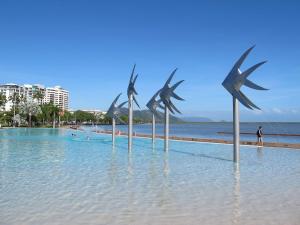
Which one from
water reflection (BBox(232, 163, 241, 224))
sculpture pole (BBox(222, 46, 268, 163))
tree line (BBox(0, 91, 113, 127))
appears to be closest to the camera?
water reflection (BBox(232, 163, 241, 224))

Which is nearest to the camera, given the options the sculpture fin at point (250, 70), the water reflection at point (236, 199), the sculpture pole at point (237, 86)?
the water reflection at point (236, 199)

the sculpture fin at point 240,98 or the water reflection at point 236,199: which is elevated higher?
the sculpture fin at point 240,98

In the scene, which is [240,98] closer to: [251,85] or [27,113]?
[251,85]

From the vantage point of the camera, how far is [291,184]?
466 inches

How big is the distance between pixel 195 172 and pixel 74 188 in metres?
5.37

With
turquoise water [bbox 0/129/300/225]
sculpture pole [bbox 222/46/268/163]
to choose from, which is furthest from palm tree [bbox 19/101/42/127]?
sculpture pole [bbox 222/46/268/163]

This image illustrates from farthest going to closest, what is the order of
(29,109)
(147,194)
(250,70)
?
(29,109)
(250,70)
(147,194)

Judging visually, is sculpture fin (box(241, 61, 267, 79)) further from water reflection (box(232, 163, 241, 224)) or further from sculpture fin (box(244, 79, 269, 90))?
water reflection (box(232, 163, 241, 224))

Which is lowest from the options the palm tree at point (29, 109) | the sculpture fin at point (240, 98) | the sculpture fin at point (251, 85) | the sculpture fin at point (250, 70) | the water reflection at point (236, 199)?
the water reflection at point (236, 199)

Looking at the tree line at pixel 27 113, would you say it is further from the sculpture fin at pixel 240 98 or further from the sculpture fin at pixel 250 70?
the sculpture fin at pixel 250 70

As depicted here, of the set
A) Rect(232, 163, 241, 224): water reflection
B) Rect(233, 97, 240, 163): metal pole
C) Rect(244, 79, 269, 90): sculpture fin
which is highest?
Rect(244, 79, 269, 90): sculpture fin

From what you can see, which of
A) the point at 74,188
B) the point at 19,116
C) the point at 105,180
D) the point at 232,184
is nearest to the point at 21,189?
the point at 74,188

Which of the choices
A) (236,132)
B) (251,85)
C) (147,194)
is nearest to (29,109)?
(236,132)

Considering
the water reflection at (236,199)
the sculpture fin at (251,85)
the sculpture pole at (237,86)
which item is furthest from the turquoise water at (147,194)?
the sculpture fin at (251,85)
